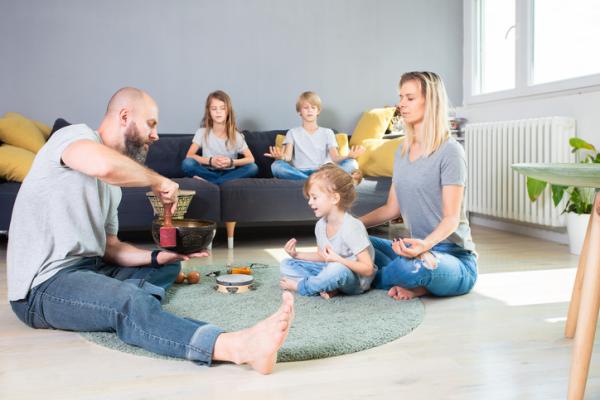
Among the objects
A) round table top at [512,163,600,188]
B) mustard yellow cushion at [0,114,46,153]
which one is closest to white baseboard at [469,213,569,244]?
round table top at [512,163,600,188]

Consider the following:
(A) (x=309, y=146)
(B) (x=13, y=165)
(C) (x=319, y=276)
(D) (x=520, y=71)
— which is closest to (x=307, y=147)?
(A) (x=309, y=146)

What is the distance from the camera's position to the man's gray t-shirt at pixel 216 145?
4.36 metres

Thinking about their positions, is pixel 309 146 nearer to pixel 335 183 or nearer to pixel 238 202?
pixel 238 202

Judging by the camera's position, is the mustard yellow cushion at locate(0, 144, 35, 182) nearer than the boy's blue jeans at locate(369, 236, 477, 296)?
No

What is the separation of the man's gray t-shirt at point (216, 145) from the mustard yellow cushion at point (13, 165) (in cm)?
112

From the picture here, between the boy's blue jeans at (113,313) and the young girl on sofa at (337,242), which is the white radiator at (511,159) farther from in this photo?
the boy's blue jeans at (113,313)

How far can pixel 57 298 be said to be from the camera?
78.2 inches

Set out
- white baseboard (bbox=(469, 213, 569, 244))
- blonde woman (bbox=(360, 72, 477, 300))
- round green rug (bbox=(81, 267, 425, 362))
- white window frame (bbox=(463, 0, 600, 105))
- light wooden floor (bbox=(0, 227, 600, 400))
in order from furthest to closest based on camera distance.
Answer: white baseboard (bbox=(469, 213, 569, 244)) → white window frame (bbox=(463, 0, 600, 105)) → blonde woman (bbox=(360, 72, 477, 300)) → round green rug (bbox=(81, 267, 425, 362)) → light wooden floor (bbox=(0, 227, 600, 400))

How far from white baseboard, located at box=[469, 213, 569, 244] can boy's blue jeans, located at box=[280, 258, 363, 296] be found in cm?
200

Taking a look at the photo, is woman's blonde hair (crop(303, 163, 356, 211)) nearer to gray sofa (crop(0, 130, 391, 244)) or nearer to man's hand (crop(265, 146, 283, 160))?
gray sofa (crop(0, 130, 391, 244))

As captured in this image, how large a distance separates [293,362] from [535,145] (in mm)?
2779

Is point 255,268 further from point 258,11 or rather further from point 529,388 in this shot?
point 258,11

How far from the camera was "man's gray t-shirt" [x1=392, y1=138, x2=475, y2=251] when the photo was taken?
245 cm

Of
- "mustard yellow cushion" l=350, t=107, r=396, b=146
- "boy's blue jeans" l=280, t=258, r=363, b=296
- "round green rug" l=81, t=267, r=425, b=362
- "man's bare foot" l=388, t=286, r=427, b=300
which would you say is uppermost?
"mustard yellow cushion" l=350, t=107, r=396, b=146
